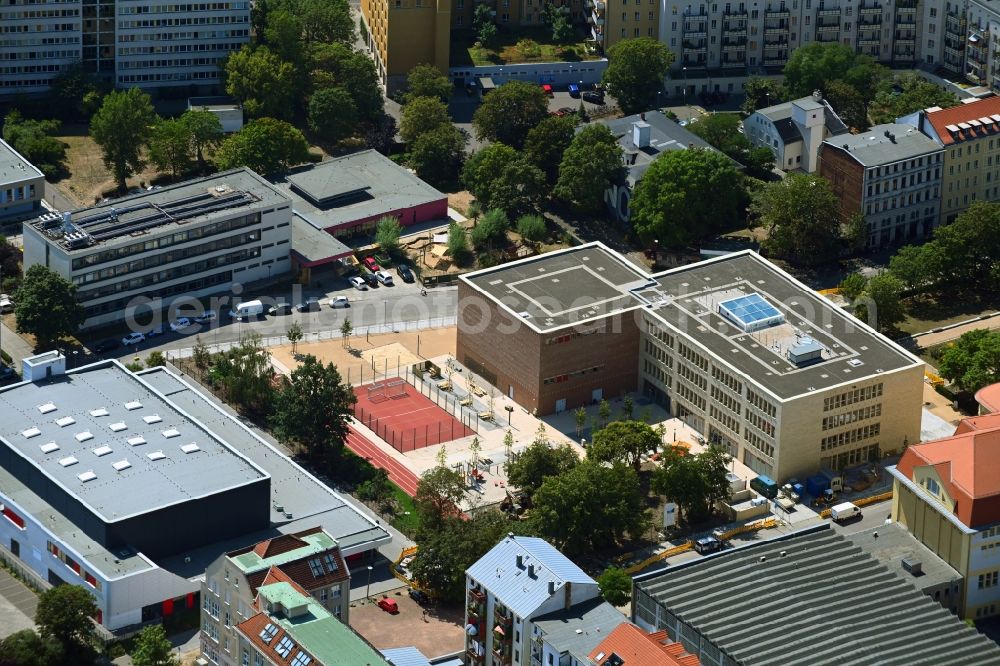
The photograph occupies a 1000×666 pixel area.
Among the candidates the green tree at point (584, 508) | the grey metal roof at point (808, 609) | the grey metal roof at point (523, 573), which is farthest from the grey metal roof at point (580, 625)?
the green tree at point (584, 508)

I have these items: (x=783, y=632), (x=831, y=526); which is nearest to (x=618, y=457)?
(x=831, y=526)

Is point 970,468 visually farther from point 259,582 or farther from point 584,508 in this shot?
point 259,582

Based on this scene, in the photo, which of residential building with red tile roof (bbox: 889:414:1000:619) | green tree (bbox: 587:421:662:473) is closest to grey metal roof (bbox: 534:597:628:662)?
green tree (bbox: 587:421:662:473)

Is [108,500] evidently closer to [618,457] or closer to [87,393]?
[87,393]

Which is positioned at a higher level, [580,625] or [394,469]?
[580,625]

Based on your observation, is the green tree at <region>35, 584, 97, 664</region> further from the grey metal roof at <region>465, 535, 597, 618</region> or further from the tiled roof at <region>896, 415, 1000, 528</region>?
the tiled roof at <region>896, 415, 1000, 528</region>

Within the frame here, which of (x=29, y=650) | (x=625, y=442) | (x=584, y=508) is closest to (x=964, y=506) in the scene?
(x=584, y=508)

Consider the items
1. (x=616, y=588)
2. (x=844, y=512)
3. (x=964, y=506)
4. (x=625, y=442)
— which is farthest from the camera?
(x=625, y=442)
